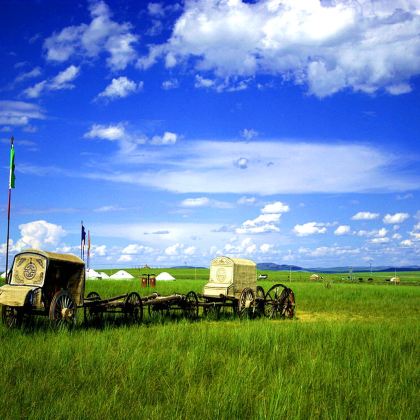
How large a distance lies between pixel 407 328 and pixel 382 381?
650cm

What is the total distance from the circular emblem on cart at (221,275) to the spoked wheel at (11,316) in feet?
26.6

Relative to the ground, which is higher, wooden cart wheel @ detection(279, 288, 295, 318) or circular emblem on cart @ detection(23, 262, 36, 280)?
circular emblem on cart @ detection(23, 262, 36, 280)

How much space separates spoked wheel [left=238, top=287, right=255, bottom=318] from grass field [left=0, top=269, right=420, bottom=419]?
5.77 metres

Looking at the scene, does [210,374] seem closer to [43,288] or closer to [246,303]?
[43,288]

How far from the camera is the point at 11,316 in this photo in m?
13.2

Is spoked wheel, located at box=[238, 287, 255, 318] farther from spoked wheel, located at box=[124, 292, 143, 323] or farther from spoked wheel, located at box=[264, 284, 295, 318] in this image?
spoked wheel, located at box=[124, 292, 143, 323]

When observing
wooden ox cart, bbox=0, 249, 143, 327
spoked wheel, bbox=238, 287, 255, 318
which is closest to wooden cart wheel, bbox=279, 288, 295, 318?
spoked wheel, bbox=238, 287, 255, 318

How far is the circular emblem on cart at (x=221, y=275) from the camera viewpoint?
19188mm

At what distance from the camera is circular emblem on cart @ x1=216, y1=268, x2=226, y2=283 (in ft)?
63.0

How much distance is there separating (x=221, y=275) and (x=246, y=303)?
5.13 ft

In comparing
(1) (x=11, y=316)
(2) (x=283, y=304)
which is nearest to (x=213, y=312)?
(2) (x=283, y=304)

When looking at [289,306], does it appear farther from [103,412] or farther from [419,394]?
[103,412]

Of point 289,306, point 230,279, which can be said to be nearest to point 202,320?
point 230,279

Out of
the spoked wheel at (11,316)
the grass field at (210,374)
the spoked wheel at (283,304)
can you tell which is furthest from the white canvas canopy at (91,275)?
the grass field at (210,374)
